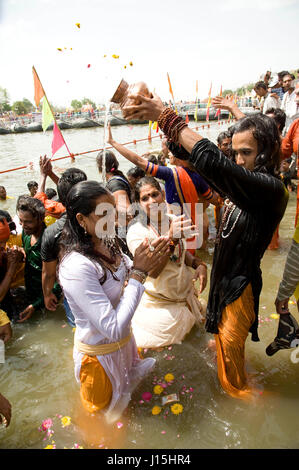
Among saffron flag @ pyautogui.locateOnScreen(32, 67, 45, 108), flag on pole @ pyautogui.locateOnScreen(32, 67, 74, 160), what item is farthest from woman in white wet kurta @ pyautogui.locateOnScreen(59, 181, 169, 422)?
saffron flag @ pyautogui.locateOnScreen(32, 67, 45, 108)

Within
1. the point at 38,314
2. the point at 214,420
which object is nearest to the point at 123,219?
the point at 38,314

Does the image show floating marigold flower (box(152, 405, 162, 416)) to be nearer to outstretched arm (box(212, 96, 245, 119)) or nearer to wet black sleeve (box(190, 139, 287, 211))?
wet black sleeve (box(190, 139, 287, 211))

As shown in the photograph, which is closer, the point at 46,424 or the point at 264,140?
the point at 264,140

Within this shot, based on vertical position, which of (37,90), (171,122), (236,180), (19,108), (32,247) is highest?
(19,108)

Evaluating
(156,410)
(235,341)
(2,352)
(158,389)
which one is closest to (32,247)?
(2,352)

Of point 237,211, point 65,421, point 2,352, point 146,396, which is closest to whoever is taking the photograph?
point 237,211

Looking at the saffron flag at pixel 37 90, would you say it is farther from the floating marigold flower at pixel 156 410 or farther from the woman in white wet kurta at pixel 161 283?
the floating marigold flower at pixel 156 410

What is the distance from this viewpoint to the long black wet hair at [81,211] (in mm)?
1682

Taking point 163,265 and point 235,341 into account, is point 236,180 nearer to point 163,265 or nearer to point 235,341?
point 235,341

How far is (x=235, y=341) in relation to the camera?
199 cm

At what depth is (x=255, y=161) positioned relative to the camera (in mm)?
1672

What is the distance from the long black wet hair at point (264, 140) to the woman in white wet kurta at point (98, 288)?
74cm

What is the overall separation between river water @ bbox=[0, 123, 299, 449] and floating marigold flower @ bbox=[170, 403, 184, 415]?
2 centimetres

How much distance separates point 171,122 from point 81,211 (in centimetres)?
72
